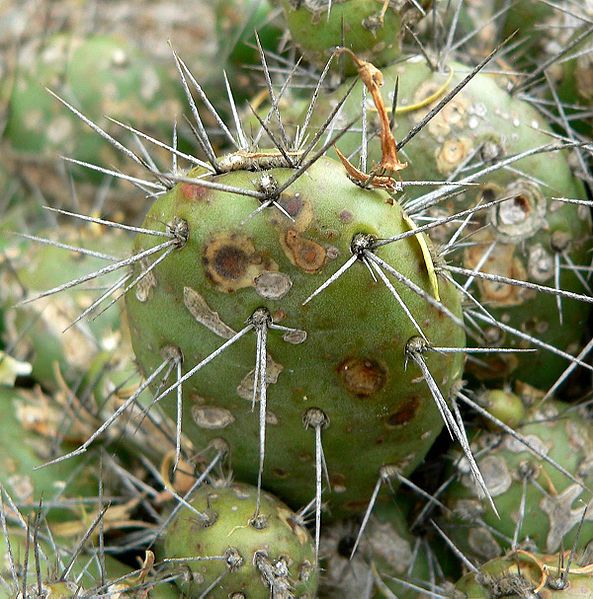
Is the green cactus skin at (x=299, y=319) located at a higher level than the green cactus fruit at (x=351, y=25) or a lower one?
lower

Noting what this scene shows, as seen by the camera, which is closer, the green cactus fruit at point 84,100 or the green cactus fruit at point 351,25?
the green cactus fruit at point 351,25

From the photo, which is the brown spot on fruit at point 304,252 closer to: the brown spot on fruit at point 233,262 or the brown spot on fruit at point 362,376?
the brown spot on fruit at point 233,262

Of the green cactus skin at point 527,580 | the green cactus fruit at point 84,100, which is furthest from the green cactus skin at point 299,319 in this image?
the green cactus fruit at point 84,100

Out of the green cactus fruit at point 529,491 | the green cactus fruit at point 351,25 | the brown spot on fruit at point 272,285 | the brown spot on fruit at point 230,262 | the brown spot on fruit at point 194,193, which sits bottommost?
the green cactus fruit at point 529,491

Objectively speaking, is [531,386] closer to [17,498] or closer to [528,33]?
[528,33]

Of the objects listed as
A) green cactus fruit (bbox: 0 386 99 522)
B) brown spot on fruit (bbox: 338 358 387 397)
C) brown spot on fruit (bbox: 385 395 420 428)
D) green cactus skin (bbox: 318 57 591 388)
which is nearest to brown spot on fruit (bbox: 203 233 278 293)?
brown spot on fruit (bbox: 338 358 387 397)

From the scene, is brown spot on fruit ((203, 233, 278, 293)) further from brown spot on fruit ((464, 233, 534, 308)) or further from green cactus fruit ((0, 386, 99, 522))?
green cactus fruit ((0, 386, 99, 522))
